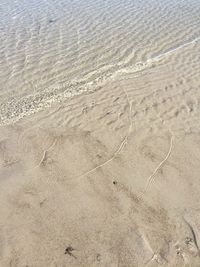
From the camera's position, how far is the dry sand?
5570 millimetres

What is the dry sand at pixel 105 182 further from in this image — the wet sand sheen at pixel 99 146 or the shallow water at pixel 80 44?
the shallow water at pixel 80 44

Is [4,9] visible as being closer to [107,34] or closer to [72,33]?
[72,33]

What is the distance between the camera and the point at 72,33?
1255 centimetres

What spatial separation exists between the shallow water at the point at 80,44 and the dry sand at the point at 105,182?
952 mm

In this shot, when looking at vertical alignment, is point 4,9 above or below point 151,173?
above

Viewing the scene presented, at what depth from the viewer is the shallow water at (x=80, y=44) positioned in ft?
31.3

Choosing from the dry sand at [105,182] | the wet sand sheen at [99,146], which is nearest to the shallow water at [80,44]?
the wet sand sheen at [99,146]

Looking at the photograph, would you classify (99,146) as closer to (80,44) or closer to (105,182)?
(105,182)

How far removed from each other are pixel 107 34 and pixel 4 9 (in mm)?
4726

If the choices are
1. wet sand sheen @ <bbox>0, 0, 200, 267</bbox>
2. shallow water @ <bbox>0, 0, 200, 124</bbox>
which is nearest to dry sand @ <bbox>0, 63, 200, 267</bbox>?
wet sand sheen @ <bbox>0, 0, 200, 267</bbox>

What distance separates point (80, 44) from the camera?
11797 millimetres

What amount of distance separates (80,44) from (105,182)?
6.36 metres

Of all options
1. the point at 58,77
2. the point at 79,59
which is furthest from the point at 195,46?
the point at 58,77

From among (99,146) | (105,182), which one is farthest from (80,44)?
(105,182)
